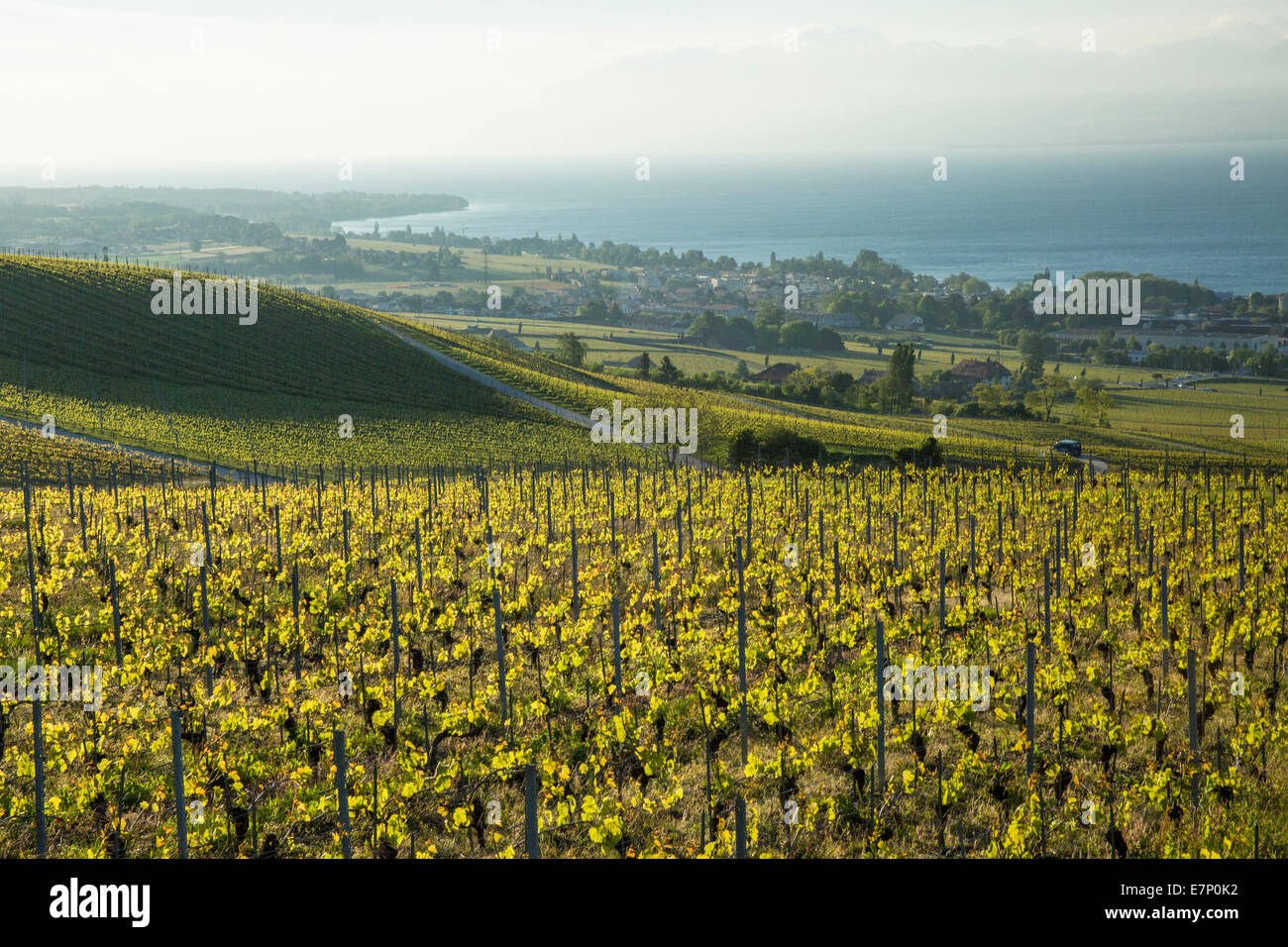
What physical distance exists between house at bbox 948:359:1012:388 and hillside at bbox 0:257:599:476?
63.1 metres

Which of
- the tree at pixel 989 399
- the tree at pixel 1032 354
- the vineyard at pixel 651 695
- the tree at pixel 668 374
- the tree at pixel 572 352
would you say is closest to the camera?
the vineyard at pixel 651 695

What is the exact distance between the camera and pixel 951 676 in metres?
12.9

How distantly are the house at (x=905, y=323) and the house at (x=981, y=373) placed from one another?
5545 centimetres

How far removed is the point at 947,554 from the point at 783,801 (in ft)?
37.4

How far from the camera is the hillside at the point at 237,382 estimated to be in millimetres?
58625

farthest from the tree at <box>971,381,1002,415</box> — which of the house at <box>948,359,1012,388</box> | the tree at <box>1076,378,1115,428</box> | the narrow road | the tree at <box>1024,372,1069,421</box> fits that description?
the narrow road

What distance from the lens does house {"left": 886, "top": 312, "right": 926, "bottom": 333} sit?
17835 centimetres

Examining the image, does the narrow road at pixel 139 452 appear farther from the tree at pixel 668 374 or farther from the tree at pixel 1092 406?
the tree at pixel 1092 406

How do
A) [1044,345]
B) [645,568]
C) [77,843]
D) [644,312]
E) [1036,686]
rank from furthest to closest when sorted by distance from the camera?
[644,312]
[1044,345]
[645,568]
[1036,686]
[77,843]

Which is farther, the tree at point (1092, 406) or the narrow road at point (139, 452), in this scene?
the tree at point (1092, 406)

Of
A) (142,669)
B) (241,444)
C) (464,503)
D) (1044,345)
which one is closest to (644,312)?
(1044,345)

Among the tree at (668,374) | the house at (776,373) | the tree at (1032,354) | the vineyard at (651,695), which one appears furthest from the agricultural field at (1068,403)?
the vineyard at (651,695)

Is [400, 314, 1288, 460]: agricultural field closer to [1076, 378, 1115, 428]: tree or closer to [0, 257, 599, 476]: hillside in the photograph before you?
[1076, 378, 1115, 428]: tree
